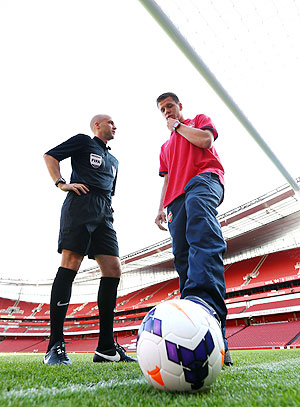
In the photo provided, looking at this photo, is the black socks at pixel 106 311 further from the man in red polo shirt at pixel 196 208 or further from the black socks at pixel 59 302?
the man in red polo shirt at pixel 196 208

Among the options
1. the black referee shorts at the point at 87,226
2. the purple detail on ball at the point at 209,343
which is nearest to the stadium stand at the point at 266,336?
the black referee shorts at the point at 87,226

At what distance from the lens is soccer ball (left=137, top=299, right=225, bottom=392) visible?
2.46 ft

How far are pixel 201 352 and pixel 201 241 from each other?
0.65 m

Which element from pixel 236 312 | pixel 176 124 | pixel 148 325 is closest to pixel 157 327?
pixel 148 325

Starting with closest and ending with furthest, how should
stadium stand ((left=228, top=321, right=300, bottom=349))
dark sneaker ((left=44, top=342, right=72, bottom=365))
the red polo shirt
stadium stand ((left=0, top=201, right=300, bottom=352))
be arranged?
dark sneaker ((left=44, top=342, right=72, bottom=365))
the red polo shirt
stadium stand ((left=228, top=321, right=300, bottom=349))
stadium stand ((left=0, top=201, right=300, bottom=352))

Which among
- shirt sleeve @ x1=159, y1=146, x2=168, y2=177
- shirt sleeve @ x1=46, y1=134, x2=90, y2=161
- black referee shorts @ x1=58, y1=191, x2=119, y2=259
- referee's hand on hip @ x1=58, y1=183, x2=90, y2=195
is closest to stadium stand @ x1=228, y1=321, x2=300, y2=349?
shirt sleeve @ x1=159, y1=146, x2=168, y2=177

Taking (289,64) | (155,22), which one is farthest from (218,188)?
(289,64)

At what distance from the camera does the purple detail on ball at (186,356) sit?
0.75m

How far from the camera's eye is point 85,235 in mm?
1983

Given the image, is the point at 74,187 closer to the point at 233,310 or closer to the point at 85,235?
the point at 85,235

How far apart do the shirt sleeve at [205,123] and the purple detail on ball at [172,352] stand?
1.45 m

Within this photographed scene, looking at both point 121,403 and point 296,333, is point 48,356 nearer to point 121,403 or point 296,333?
point 121,403

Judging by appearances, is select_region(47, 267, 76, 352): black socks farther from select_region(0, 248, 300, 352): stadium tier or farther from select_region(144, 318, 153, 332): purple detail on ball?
select_region(0, 248, 300, 352): stadium tier

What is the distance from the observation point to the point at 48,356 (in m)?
1.62
